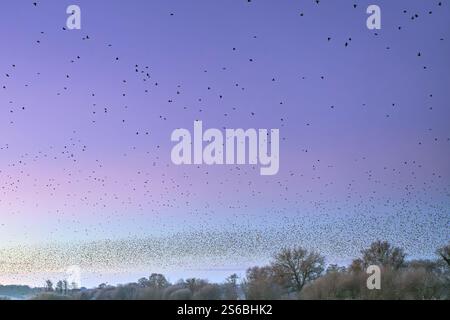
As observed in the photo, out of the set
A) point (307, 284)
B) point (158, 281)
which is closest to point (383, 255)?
point (307, 284)

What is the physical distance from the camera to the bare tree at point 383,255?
665 centimetres

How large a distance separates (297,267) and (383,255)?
0.74m

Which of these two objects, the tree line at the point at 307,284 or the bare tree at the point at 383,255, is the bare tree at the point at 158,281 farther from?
the bare tree at the point at 383,255

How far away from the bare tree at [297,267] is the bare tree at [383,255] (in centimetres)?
39

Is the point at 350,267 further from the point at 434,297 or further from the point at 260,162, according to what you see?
the point at 260,162

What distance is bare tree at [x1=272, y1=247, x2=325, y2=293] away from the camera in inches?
265

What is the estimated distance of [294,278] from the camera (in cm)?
678

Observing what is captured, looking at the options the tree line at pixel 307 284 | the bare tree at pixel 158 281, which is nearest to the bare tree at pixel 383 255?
the tree line at pixel 307 284

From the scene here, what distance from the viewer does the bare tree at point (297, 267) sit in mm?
6723

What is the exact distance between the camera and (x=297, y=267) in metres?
6.72

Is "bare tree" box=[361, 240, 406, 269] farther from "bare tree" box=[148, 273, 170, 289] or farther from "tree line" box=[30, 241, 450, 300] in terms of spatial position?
"bare tree" box=[148, 273, 170, 289]

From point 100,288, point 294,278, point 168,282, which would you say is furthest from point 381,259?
point 100,288

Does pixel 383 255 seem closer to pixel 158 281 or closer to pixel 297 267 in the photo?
pixel 297 267
